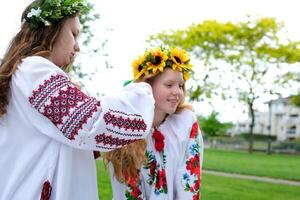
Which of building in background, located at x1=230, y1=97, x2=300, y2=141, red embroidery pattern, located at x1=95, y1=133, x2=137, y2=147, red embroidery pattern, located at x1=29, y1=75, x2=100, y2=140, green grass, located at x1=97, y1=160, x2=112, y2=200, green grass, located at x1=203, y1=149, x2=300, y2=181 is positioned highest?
red embroidery pattern, located at x1=29, y1=75, x2=100, y2=140

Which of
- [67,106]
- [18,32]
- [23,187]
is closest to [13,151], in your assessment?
[23,187]

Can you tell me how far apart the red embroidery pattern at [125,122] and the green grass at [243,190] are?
6.96 metres

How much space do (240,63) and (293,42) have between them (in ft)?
11.2

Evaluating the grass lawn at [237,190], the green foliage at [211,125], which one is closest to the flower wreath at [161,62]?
the grass lawn at [237,190]

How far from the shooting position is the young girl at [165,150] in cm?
289

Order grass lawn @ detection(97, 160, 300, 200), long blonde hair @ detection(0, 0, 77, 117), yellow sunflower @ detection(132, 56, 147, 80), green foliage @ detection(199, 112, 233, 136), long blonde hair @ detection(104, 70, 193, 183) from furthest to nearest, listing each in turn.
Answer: green foliage @ detection(199, 112, 233, 136), grass lawn @ detection(97, 160, 300, 200), yellow sunflower @ detection(132, 56, 147, 80), long blonde hair @ detection(104, 70, 193, 183), long blonde hair @ detection(0, 0, 77, 117)

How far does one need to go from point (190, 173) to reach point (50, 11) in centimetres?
143

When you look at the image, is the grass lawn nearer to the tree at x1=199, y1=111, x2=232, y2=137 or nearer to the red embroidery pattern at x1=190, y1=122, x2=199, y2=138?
the red embroidery pattern at x1=190, y1=122, x2=199, y2=138

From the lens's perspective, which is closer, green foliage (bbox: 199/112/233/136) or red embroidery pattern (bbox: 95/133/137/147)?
red embroidery pattern (bbox: 95/133/137/147)

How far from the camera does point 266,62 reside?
2864 cm

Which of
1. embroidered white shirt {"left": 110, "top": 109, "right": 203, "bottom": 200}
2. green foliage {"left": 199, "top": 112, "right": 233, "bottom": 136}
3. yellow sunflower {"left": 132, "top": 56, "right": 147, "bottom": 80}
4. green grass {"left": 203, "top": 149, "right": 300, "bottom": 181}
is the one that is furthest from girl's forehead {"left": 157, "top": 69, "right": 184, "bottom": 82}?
green foliage {"left": 199, "top": 112, "right": 233, "bottom": 136}

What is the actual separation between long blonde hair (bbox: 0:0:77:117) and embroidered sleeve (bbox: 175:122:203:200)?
1.35m

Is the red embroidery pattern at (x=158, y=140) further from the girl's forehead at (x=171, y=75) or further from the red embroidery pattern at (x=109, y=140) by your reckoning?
the red embroidery pattern at (x=109, y=140)

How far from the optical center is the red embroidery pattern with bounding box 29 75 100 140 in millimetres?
1726
